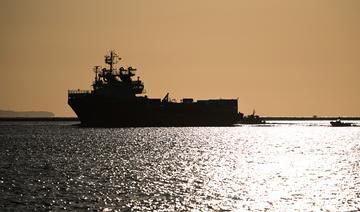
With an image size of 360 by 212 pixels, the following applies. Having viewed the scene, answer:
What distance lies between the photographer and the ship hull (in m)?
164

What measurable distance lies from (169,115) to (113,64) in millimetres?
24972

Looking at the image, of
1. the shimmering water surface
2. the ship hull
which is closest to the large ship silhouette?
the ship hull

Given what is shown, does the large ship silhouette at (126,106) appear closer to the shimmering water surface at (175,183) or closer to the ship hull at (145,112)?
the ship hull at (145,112)

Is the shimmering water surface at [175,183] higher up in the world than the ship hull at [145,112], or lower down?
lower down

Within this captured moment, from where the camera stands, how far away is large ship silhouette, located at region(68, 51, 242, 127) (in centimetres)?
16450

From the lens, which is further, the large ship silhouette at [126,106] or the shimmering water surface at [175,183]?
the large ship silhouette at [126,106]

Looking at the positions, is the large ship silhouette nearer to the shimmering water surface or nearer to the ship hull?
the ship hull

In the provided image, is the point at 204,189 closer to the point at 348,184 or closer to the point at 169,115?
the point at 348,184

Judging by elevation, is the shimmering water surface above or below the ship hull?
below

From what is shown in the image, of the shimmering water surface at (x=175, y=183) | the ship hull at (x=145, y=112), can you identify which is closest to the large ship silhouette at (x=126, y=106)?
the ship hull at (x=145, y=112)

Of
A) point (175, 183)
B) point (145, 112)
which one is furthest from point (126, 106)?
point (175, 183)

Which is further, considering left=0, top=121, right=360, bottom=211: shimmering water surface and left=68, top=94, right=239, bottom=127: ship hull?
left=68, top=94, right=239, bottom=127: ship hull

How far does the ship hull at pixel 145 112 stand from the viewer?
539ft

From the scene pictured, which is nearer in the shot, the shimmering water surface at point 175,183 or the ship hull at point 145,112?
the shimmering water surface at point 175,183
